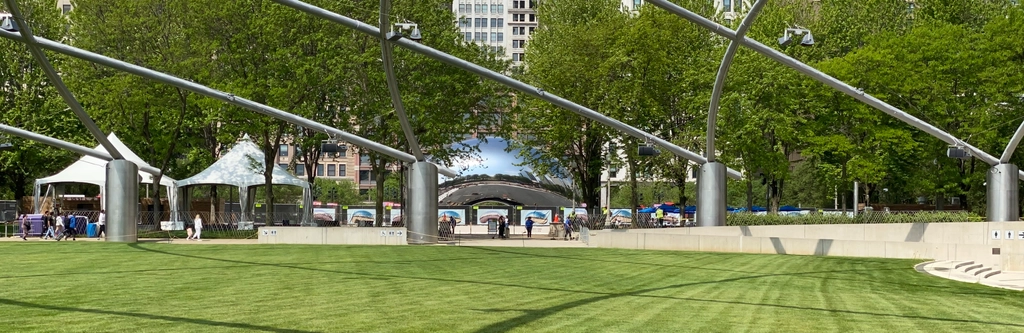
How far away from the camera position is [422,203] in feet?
130

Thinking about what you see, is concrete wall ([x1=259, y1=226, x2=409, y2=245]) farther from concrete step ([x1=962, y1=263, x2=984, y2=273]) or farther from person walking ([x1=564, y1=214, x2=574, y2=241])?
concrete step ([x1=962, y1=263, x2=984, y2=273])

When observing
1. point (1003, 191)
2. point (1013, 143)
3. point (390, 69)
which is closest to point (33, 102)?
point (390, 69)

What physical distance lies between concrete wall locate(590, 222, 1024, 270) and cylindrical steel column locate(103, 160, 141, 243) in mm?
16427

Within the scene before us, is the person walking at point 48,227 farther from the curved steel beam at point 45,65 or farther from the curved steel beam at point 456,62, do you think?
the curved steel beam at point 456,62

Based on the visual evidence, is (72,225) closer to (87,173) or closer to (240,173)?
(87,173)

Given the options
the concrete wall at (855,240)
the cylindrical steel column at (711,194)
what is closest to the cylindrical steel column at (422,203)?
the concrete wall at (855,240)

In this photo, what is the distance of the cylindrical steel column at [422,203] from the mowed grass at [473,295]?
971 centimetres

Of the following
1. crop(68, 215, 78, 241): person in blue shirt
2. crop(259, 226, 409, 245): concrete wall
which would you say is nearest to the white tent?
crop(68, 215, 78, 241): person in blue shirt

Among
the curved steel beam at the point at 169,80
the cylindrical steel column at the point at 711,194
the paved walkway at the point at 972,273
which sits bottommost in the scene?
the paved walkway at the point at 972,273

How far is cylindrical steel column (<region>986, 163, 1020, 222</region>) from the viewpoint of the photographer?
40.4m

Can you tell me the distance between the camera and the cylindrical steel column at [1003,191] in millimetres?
40406

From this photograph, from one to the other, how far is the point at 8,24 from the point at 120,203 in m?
11.0

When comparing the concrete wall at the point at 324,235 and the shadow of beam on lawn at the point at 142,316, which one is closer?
the shadow of beam on lawn at the point at 142,316

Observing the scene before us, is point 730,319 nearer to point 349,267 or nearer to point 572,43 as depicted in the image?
point 349,267
